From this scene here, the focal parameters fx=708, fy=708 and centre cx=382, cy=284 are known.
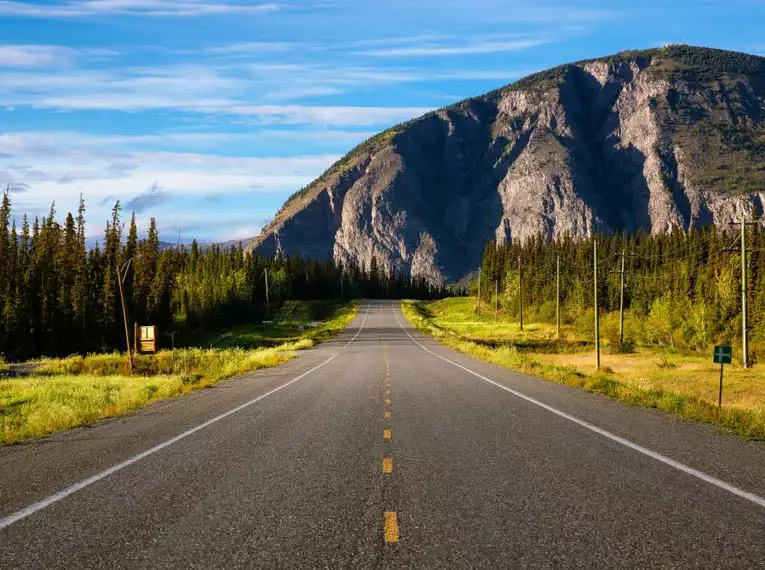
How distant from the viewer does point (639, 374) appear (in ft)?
138

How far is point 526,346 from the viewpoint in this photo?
2783 inches

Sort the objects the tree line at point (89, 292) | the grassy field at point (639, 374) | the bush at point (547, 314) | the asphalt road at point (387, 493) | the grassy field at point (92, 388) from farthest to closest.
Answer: the bush at point (547, 314) < the tree line at point (89, 292) < the grassy field at point (639, 374) < the grassy field at point (92, 388) < the asphalt road at point (387, 493)

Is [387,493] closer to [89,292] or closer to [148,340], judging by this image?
[148,340]

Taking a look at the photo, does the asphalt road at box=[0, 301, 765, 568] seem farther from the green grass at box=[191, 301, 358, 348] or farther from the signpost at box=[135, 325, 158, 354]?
the green grass at box=[191, 301, 358, 348]

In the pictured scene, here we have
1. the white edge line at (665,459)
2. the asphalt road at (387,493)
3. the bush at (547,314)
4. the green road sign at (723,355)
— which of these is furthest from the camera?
the bush at (547,314)

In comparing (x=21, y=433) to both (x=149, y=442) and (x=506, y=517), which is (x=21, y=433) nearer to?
(x=149, y=442)

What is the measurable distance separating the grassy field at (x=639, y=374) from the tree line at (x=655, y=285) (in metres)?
8.04

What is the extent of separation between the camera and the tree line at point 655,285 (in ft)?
271

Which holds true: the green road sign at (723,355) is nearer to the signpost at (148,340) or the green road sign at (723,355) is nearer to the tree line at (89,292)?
the signpost at (148,340)

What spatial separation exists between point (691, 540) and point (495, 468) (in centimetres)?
355

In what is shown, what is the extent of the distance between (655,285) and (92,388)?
103 m

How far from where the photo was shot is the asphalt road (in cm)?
598

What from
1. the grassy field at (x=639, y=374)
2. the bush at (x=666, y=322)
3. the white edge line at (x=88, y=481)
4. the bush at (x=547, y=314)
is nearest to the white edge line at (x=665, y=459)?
the grassy field at (x=639, y=374)

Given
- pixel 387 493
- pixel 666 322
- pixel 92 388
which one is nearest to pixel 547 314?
pixel 666 322
